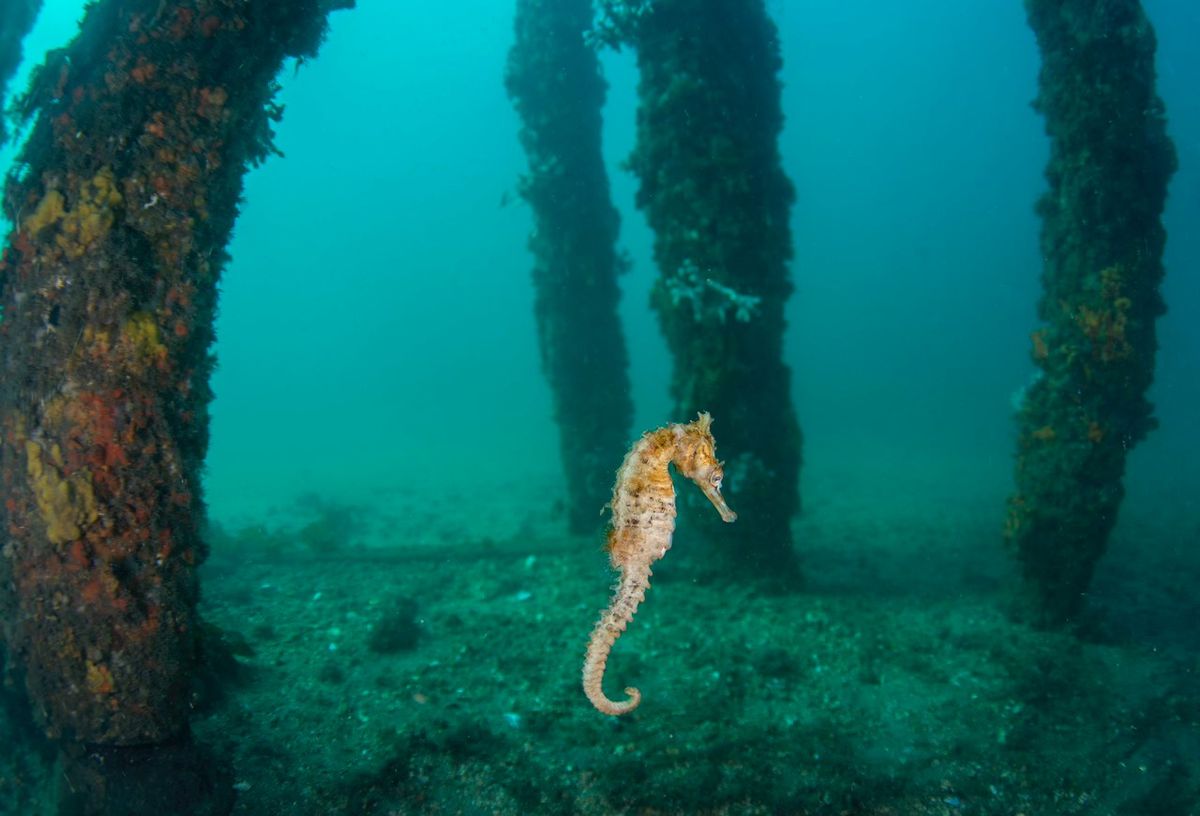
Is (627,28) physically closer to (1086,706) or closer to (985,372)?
(1086,706)

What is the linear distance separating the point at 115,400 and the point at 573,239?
335 inches

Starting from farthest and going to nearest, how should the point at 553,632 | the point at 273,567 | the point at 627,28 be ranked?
the point at 273,567, the point at 627,28, the point at 553,632

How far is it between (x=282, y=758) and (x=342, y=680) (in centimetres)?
125

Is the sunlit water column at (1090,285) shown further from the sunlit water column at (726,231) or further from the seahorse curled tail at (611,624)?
the seahorse curled tail at (611,624)

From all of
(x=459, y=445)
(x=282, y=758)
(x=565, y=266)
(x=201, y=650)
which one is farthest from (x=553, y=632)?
(x=459, y=445)

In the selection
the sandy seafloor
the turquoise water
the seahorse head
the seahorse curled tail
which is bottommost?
the sandy seafloor

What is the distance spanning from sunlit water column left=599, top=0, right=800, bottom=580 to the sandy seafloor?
1351mm

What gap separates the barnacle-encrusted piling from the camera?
11188 millimetres

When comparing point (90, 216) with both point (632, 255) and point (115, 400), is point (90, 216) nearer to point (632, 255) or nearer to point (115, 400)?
point (115, 400)

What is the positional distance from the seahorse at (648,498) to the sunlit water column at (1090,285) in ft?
18.0

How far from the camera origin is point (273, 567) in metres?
8.90

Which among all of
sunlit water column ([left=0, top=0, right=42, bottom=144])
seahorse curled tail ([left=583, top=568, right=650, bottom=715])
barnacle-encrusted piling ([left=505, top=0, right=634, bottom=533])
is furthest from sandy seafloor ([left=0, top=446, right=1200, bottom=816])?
sunlit water column ([left=0, top=0, right=42, bottom=144])

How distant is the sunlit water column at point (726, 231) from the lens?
25.0ft

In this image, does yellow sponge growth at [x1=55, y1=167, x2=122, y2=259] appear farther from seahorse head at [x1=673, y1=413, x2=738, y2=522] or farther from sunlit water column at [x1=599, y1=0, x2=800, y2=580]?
sunlit water column at [x1=599, y1=0, x2=800, y2=580]
